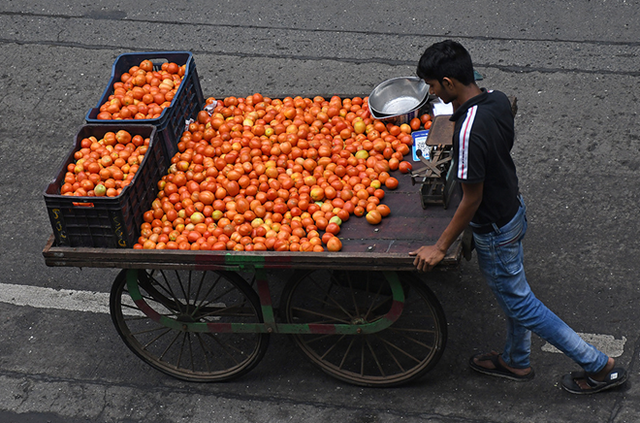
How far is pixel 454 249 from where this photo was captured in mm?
3711

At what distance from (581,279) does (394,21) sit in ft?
14.5

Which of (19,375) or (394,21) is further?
(394,21)

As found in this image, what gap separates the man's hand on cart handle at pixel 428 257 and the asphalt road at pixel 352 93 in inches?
47.8

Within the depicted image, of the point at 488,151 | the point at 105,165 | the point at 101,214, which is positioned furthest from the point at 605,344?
the point at 105,165

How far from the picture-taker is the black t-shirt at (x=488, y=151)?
132 inches

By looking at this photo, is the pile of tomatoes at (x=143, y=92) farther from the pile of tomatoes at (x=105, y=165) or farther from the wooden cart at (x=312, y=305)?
the wooden cart at (x=312, y=305)

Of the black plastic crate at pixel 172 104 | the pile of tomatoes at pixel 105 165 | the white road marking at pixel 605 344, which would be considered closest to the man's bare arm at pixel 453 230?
the white road marking at pixel 605 344

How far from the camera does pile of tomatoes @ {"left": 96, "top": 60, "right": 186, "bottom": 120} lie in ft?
16.0

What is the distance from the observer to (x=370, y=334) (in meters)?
4.65

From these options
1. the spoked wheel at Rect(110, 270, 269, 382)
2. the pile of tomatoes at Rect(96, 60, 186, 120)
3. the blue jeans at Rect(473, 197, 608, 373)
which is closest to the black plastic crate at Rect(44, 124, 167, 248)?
the spoked wheel at Rect(110, 270, 269, 382)

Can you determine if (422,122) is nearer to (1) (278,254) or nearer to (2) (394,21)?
(1) (278,254)

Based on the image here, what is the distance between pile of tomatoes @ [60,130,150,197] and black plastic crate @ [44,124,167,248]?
0.29ft

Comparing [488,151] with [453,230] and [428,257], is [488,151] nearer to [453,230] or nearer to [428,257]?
[453,230]

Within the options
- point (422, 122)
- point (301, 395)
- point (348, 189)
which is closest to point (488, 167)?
point (348, 189)
